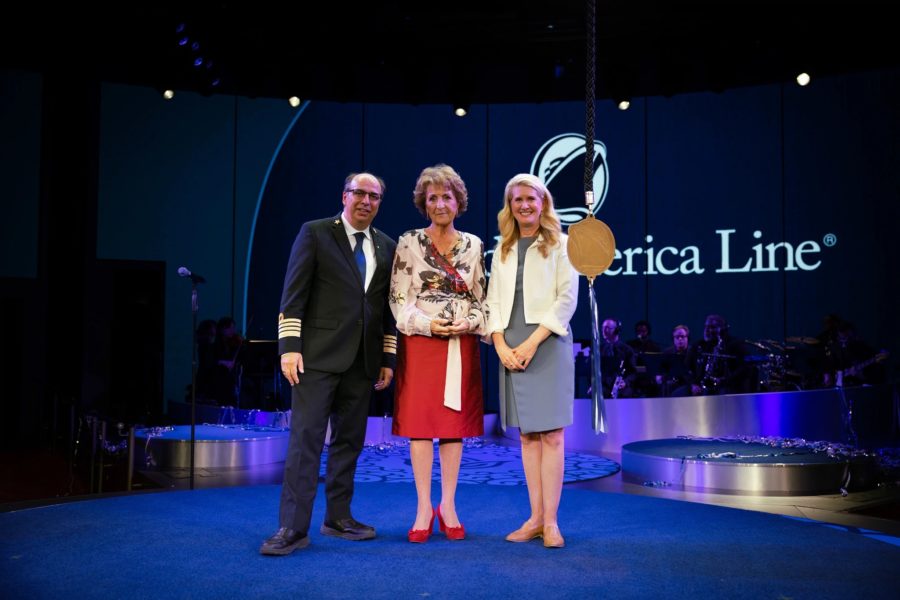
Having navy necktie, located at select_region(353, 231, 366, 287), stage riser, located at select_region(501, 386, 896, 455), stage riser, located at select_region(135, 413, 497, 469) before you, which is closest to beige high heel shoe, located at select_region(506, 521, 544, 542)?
navy necktie, located at select_region(353, 231, 366, 287)

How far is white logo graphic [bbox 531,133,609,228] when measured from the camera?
1181cm

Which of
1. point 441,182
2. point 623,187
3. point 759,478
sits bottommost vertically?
point 759,478

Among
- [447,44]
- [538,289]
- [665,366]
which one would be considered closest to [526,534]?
[538,289]

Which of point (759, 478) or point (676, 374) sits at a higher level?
point (676, 374)

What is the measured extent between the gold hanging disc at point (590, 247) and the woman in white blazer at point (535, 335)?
6 centimetres

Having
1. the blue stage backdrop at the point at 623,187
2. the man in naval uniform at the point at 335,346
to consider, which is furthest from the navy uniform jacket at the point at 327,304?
the blue stage backdrop at the point at 623,187

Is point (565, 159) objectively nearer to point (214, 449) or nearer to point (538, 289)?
point (214, 449)

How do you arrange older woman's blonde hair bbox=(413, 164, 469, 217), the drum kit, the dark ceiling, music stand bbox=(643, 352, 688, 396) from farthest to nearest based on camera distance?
the drum kit → music stand bbox=(643, 352, 688, 396) → the dark ceiling → older woman's blonde hair bbox=(413, 164, 469, 217)

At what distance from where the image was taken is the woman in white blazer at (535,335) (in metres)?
3.29

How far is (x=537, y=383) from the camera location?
3307mm

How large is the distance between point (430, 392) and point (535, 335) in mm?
476

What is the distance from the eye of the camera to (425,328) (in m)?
3.28

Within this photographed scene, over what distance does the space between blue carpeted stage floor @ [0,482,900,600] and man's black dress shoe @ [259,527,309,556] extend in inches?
1.5

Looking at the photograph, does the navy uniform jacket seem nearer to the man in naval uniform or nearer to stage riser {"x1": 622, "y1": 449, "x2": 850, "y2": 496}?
the man in naval uniform
